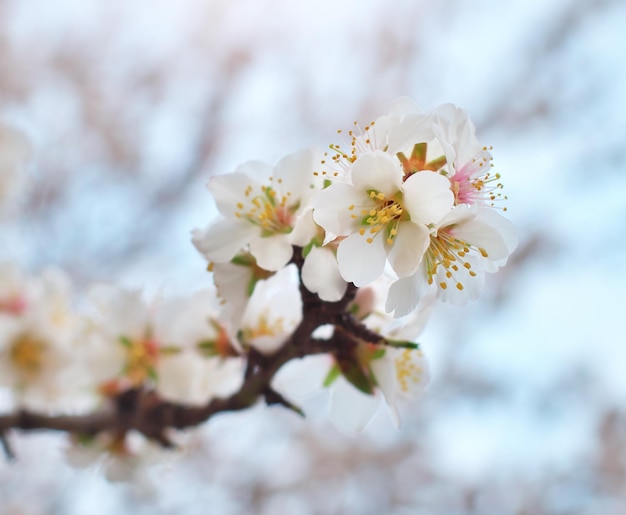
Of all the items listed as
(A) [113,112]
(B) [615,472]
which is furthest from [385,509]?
(A) [113,112]

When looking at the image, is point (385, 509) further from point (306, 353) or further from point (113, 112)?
point (306, 353)

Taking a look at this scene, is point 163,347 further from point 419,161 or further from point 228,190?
point 419,161

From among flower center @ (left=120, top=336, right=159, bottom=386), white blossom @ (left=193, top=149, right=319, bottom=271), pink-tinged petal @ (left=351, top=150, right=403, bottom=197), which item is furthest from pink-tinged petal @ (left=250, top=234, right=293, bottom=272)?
flower center @ (left=120, top=336, right=159, bottom=386)

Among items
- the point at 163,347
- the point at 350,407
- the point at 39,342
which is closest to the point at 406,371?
the point at 350,407

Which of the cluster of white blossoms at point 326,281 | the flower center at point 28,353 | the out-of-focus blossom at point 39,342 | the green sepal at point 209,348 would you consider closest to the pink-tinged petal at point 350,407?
the cluster of white blossoms at point 326,281

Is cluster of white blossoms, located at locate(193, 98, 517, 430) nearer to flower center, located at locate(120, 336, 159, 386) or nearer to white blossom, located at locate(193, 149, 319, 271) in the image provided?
white blossom, located at locate(193, 149, 319, 271)

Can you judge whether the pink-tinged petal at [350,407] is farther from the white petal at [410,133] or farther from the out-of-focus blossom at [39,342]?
the out-of-focus blossom at [39,342]
